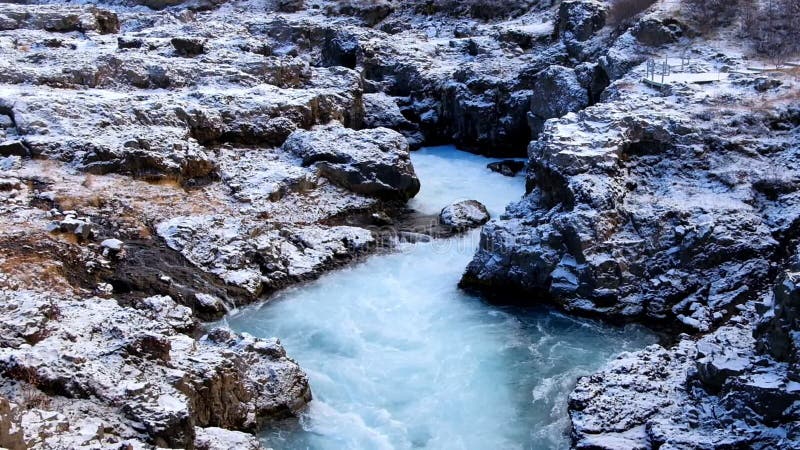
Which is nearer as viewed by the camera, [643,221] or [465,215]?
[643,221]

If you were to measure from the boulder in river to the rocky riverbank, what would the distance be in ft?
0.32

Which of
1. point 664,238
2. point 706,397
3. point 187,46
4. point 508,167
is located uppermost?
point 187,46

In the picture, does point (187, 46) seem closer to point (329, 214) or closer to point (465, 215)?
point (329, 214)

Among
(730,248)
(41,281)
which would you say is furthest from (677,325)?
(41,281)

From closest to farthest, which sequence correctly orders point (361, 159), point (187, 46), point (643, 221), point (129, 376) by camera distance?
point (129, 376)
point (643, 221)
point (361, 159)
point (187, 46)

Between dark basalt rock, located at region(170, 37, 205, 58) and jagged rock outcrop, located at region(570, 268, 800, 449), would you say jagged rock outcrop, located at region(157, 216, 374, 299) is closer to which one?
jagged rock outcrop, located at region(570, 268, 800, 449)

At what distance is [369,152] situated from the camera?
85.1 ft

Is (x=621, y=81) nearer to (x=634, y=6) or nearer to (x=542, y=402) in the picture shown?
(x=634, y=6)

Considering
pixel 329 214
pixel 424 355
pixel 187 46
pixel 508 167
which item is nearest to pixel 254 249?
pixel 329 214

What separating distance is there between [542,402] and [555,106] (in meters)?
16.1

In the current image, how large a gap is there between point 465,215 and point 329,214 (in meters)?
4.23

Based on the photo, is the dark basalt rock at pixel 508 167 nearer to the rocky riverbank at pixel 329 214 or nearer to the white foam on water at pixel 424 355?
the rocky riverbank at pixel 329 214

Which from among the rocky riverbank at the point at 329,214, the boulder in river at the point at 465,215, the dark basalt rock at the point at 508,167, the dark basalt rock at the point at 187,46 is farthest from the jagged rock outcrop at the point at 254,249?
the dark basalt rock at the point at 187,46

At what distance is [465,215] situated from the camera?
25.0m
